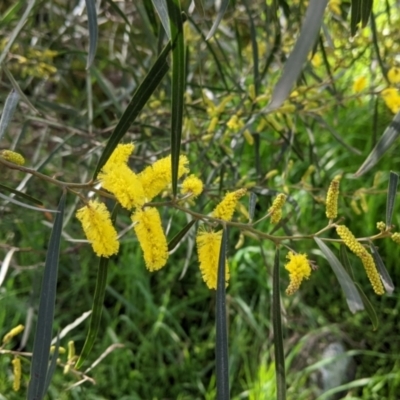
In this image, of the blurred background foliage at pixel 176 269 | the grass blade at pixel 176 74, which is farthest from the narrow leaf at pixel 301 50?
the blurred background foliage at pixel 176 269

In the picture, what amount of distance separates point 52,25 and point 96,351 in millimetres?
1028

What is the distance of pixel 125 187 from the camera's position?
0.55 m

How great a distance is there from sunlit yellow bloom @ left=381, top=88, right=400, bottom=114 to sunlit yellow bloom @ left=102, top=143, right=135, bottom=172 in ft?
2.01

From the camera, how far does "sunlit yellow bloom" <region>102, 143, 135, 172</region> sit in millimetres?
575

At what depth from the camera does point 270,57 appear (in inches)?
44.8

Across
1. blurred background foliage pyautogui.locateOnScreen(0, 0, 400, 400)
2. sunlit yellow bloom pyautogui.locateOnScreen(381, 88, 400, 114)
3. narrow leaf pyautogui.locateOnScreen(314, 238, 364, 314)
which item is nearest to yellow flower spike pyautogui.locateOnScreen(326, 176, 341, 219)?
narrow leaf pyautogui.locateOnScreen(314, 238, 364, 314)

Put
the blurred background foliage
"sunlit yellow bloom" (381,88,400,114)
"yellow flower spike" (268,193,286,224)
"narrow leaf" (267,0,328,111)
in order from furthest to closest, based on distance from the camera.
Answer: the blurred background foliage → "sunlit yellow bloom" (381,88,400,114) → "yellow flower spike" (268,193,286,224) → "narrow leaf" (267,0,328,111)

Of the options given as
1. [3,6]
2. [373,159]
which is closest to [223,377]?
[373,159]

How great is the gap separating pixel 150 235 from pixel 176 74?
16 centimetres

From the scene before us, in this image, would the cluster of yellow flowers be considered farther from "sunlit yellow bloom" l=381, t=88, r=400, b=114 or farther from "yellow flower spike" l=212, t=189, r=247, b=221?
"sunlit yellow bloom" l=381, t=88, r=400, b=114

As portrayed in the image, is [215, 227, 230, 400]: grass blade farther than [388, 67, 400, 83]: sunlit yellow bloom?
No

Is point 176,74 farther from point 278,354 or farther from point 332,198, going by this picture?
point 278,354

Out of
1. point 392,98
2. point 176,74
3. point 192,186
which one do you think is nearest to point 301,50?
point 176,74

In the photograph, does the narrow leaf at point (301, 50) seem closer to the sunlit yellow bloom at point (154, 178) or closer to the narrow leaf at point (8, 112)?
the sunlit yellow bloom at point (154, 178)
